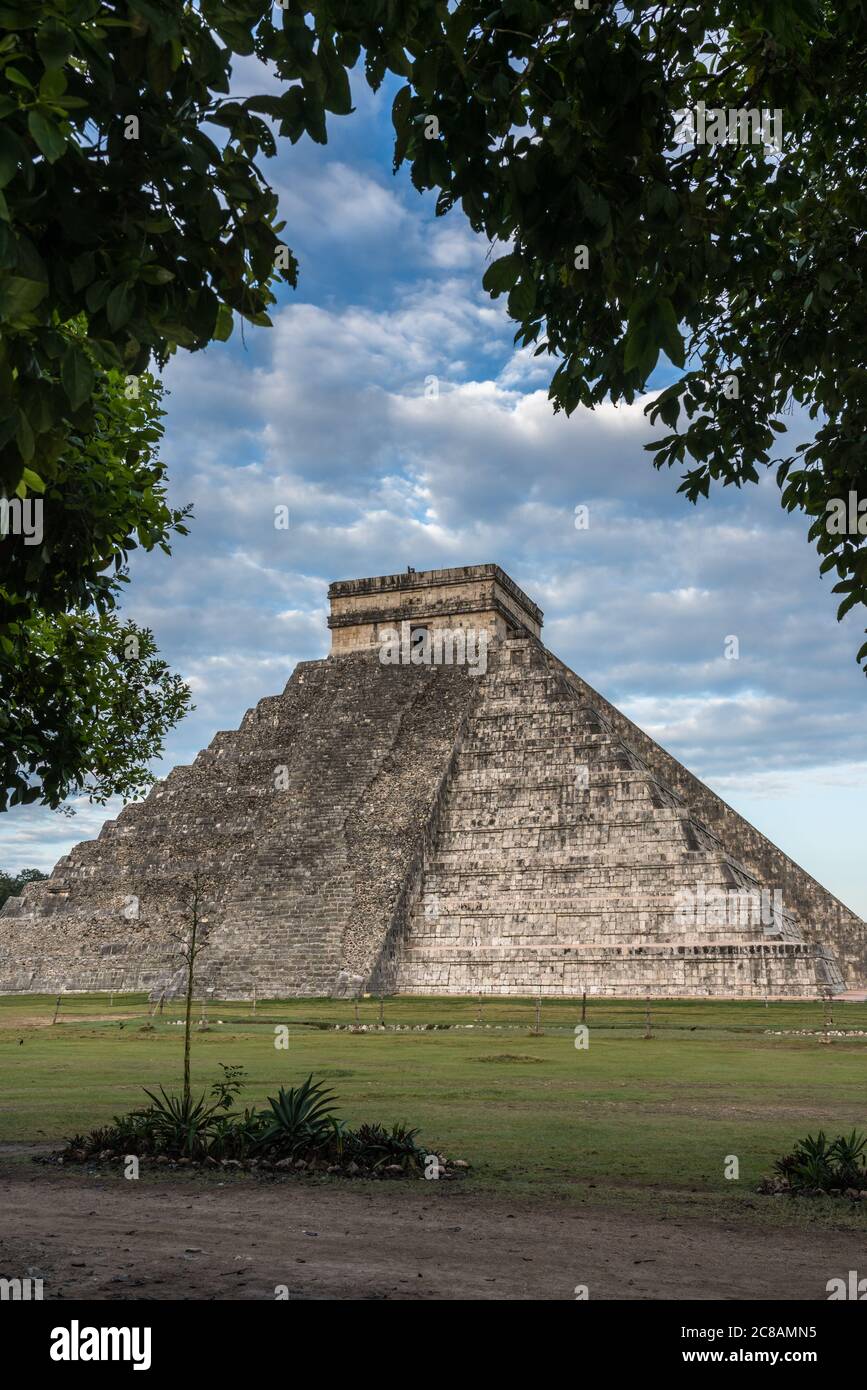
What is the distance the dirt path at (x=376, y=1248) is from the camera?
5281 mm

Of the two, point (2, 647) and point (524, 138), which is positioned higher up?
point (524, 138)

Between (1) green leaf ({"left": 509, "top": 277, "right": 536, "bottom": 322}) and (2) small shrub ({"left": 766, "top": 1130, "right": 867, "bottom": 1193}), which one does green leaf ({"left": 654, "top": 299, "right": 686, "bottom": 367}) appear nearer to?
(1) green leaf ({"left": 509, "top": 277, "right": 536, "bottom": 322})

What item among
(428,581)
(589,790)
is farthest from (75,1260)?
(428,581)

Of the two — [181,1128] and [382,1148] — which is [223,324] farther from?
[181,1128]

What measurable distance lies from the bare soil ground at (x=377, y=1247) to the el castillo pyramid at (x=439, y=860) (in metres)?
24.1

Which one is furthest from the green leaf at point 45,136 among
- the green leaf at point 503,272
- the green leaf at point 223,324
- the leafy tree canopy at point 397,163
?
the green leaf at point 503,272

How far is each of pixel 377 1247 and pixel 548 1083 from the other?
8194 mm

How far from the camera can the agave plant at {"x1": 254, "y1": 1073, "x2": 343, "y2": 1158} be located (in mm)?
8594

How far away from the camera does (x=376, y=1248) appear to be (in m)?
6.06
